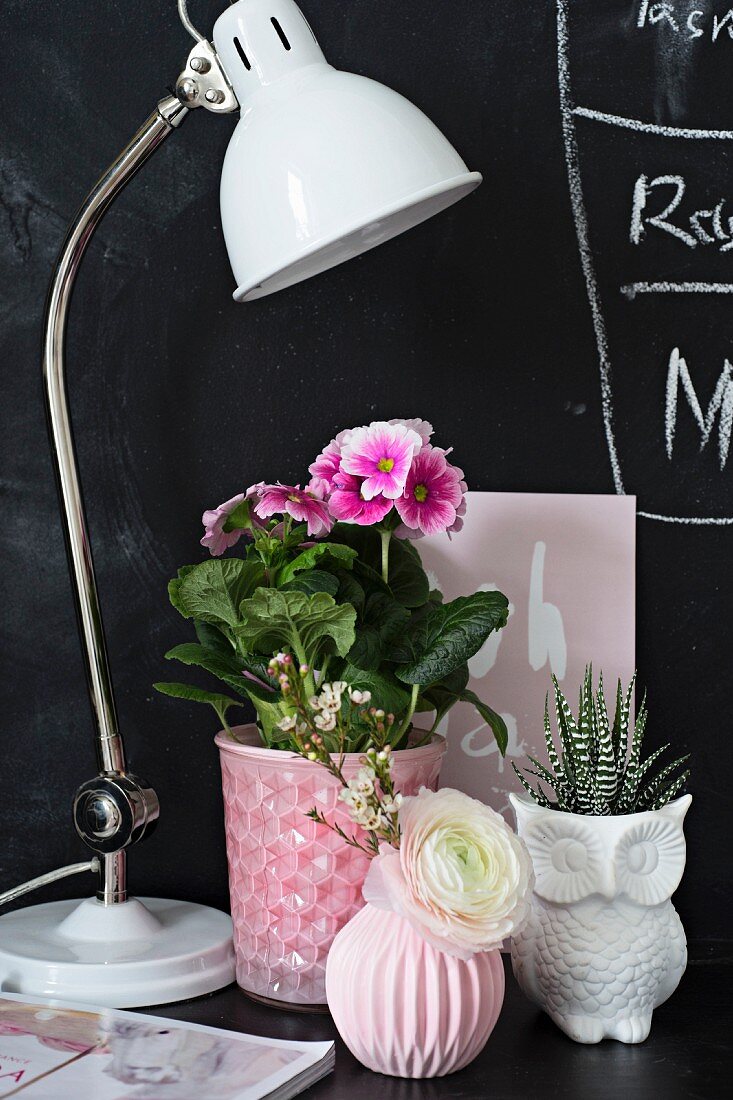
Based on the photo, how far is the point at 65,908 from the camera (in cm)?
98

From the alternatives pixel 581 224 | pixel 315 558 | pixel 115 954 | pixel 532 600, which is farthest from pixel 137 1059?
pixel 581 224

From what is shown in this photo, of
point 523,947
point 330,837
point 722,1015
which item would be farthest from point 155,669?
point 722,1015

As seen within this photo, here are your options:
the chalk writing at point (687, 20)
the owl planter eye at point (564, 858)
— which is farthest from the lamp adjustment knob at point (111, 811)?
the chalk writing at point (687, 20)

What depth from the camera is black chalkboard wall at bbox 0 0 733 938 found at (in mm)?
1033

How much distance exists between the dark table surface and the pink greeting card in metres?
0.23

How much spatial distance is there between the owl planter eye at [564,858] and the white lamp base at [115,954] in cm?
29

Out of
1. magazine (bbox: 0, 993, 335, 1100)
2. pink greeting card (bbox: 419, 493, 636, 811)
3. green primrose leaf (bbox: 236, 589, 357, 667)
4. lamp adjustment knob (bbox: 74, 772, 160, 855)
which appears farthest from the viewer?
pink greeting card (bbox: 419, 493, 636, 811)

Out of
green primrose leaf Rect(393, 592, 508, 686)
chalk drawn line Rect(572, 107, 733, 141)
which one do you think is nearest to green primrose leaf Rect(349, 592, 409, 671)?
green primrose leaf Rect(393, 592, 508, 686)

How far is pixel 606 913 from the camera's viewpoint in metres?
0.76

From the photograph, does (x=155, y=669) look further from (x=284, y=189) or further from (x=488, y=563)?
(x=284, y=189)

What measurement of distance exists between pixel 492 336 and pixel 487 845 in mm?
536

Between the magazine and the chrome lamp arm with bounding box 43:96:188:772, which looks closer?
the magazine

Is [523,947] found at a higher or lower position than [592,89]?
lower

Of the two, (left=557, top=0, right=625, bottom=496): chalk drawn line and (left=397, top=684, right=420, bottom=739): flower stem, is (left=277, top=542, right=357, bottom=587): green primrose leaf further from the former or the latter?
(left=557, top=0, right=625, bottom=496): chalk drawn line
